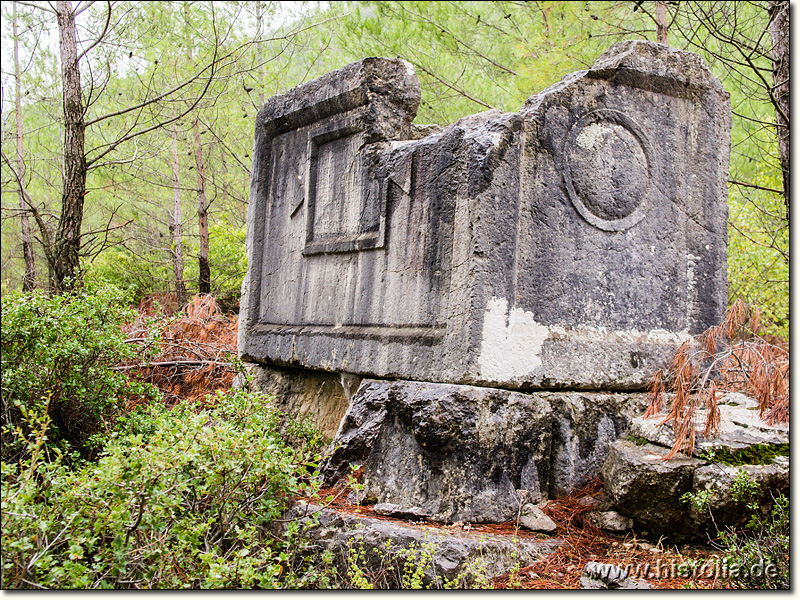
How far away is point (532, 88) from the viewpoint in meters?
7.86

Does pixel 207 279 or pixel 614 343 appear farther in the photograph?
pixel 207 279

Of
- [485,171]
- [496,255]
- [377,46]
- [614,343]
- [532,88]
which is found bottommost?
[614,343]

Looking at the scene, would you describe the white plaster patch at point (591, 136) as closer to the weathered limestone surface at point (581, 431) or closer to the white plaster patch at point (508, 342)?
the white plaster patch at point (508, 342)

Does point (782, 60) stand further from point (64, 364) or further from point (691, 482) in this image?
point (64, 364)

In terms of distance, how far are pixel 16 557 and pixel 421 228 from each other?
2.45 m

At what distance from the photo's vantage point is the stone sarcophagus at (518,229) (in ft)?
12.3

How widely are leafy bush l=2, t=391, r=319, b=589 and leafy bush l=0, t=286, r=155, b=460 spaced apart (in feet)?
2.70

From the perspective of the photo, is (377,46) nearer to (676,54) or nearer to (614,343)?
(676,54)

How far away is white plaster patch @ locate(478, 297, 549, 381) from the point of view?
11.9 feet

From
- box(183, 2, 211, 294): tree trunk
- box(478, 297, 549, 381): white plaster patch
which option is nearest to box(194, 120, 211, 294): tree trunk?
box(183, 2, 211, 294): tree trunk

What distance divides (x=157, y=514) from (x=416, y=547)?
1.13 metres

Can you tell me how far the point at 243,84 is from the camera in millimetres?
7457

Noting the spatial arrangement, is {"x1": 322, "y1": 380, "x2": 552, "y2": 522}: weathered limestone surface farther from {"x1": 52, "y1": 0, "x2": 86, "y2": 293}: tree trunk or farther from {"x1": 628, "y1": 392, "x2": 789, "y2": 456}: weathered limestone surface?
{"x1": 52, "y1": 0, "x2": 86, "y2": 293}: tree trunk

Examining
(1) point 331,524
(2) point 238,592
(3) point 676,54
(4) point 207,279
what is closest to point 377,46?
(4) point 207,279
